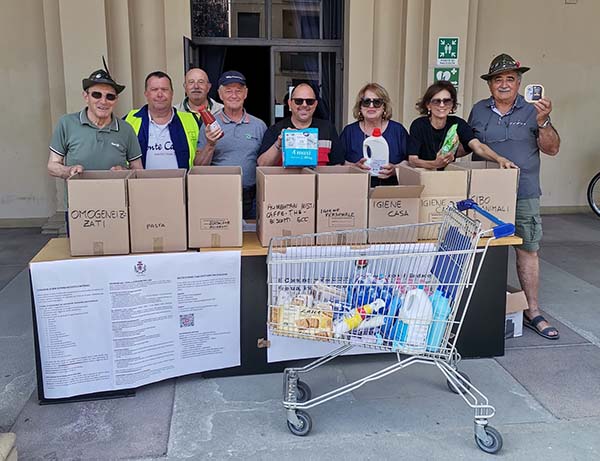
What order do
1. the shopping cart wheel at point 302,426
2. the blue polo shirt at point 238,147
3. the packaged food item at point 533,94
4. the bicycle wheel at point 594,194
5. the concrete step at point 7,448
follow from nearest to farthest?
the concrete step at point 7,448
the shopping cart wheel at point 302,426
the packaged food item at point 533,94
the blue polo shirt at point 238,147
the bicycle wheel at point 594,194

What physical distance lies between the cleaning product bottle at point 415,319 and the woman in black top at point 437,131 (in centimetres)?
130

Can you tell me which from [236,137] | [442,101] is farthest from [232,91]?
[442,101]

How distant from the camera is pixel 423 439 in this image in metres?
2.63

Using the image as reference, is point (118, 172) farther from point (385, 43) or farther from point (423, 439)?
point (385, 43)

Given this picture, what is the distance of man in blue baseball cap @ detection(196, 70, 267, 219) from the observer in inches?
147

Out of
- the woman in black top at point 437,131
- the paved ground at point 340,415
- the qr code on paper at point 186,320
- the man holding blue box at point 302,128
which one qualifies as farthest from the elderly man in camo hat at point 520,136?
the qr code on paper at point 186,320

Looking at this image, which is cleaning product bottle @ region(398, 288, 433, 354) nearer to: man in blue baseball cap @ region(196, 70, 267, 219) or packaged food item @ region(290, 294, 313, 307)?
packaged food item @ region(290, 294, 313, 307)

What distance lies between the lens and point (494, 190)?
130 inches

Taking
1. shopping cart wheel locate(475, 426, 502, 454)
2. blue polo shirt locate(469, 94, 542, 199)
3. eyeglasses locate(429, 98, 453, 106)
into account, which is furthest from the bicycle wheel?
shopping cart wheel locate(475, 426, 502, 454)

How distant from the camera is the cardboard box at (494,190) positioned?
3260 mm

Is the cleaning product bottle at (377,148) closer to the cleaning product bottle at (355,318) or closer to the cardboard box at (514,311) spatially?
the cardboard box at (514,311)

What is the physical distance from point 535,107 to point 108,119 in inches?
99.8

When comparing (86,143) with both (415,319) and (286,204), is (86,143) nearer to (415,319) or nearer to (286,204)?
(286,204)

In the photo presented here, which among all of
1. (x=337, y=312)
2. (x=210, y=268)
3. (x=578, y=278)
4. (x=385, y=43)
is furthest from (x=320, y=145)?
(x=385, y=43)
